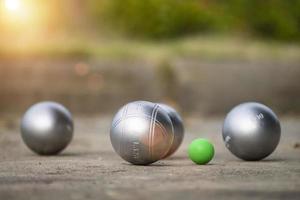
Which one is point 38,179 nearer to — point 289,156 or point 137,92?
point 289,156

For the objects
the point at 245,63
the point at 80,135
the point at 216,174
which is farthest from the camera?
the point at 245,63

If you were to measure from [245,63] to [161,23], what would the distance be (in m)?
3.76

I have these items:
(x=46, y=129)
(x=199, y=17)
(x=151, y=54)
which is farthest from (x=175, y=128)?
(x=199, y=17)

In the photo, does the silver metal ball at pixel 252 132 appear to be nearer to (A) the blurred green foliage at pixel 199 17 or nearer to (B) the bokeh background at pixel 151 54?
(B) the bokeh background at pixel 151 54

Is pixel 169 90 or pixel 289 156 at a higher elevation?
pixel 169 90

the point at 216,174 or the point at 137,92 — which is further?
the point at 137,92

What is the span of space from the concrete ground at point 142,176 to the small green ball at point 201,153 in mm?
117

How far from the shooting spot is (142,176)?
7.77 m

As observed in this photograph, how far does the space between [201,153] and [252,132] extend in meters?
0.70

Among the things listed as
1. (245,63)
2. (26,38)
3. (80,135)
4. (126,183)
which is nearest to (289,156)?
(126,183)

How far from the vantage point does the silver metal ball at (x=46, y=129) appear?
34.2ft

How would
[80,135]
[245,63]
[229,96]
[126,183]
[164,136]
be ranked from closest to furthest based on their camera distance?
[126,183] → [164,136] → [80,135] → [229,96] → [245,63]

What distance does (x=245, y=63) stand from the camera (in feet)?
72.6

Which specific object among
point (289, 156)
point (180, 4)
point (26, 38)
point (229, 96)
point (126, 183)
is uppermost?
point (180, 4)
